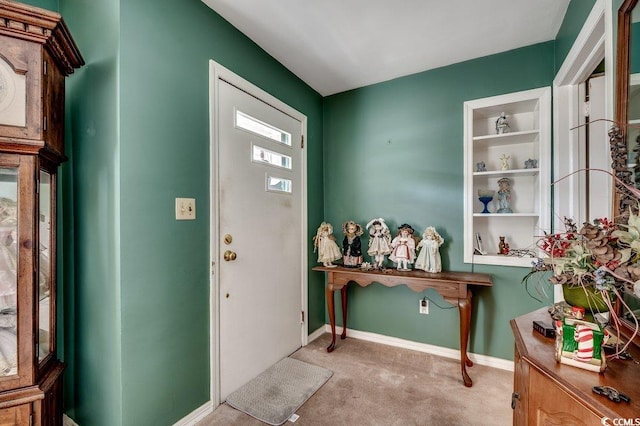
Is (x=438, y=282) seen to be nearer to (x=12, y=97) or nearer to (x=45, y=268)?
(x=45, y=268)

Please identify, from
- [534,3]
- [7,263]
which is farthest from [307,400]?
[534,3]

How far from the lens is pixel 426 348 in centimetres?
253

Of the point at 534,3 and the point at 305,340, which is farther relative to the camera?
the point at 305,340

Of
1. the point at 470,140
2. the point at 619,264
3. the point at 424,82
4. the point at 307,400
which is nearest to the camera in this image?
the point at 619,264

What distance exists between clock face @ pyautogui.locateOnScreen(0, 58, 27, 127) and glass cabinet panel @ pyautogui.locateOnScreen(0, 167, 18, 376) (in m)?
0.20

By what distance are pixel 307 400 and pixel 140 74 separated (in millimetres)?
2164

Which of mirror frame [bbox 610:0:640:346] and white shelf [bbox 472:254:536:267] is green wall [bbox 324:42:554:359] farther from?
mirror frame [bbox 610:0:640:346]

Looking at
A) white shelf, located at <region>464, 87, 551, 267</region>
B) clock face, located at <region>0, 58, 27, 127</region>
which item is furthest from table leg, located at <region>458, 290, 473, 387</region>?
clock face, located at <region>0, 58, 27, 127</region>

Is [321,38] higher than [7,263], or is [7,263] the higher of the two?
[321,38]

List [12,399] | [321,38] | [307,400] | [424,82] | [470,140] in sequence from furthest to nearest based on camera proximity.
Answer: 1. [424,82]
2. [470,140]
3. [321,38]
4. [307,400]
5. [12,399]

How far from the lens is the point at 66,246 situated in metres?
1.63

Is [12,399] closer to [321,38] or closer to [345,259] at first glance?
[345,259]

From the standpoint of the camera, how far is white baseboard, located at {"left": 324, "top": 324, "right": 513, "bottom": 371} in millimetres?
2273

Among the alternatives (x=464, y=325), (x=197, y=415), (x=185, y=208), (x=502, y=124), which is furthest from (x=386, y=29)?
(x=197, y=415)
